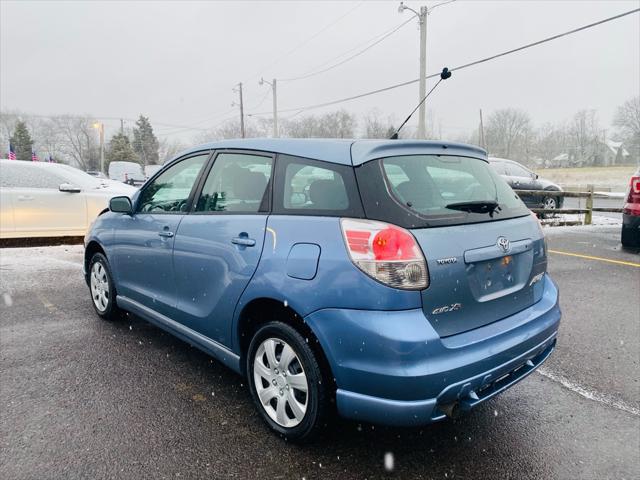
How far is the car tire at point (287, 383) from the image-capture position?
2.30 m

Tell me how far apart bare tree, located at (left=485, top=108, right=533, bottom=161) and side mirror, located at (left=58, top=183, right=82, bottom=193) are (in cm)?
8764

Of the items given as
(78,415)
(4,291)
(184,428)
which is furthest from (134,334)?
(4,291)

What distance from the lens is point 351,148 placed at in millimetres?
2449

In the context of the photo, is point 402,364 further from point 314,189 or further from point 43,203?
point 43,203

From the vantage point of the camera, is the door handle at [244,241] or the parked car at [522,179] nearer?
the door handle at [244,241]

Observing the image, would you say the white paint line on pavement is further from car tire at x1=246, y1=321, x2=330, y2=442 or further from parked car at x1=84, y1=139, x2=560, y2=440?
car tire at x1=246, y1=321, x2=330, y2=442

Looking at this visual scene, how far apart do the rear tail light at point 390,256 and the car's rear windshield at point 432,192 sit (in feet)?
0.24

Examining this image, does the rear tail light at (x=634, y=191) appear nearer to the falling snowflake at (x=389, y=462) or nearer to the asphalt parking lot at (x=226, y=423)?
the asphalt parking lot at (x=226, y=423)

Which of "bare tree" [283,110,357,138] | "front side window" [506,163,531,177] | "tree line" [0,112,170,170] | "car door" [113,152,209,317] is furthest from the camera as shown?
"tree line" [0,112,170,170]

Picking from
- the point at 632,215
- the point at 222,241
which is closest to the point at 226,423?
the point at 222,241

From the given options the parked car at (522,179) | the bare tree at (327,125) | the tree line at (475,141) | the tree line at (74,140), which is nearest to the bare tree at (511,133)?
the tree line at (475,141)

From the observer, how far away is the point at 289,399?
2.47m

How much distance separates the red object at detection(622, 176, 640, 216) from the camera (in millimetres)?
7004

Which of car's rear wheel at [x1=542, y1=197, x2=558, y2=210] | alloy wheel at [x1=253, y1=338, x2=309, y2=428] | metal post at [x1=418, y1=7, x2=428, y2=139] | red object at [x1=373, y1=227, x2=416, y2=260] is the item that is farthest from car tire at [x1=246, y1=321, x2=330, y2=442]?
metal post at [x1=418, y1=7, x2=428, y2=139]
